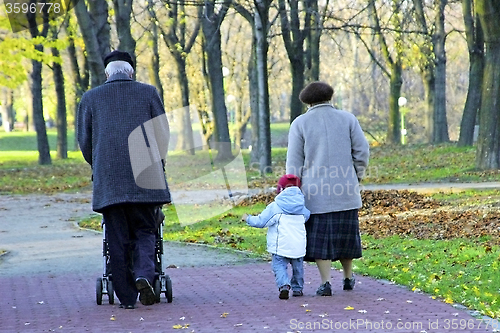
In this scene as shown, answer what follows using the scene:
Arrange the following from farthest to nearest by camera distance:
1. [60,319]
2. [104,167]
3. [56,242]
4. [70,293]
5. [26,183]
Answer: [26,183]
[56,242]
[70,293]
[104,167]
[60,319]

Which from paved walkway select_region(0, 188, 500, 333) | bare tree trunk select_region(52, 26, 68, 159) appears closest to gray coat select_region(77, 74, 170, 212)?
paved walkway select_region(0, 188, 500, 333)

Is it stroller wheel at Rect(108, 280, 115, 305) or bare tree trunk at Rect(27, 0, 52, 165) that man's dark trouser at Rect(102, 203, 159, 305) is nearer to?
stroller wheel at Rect(108, 280, 115, 305)

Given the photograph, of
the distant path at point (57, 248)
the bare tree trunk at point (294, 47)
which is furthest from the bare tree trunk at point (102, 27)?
the bare tree trunk at point (294, 47)

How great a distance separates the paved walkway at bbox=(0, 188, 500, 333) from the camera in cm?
600

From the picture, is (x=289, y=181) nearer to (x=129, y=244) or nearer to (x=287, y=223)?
(x=287, y=223)

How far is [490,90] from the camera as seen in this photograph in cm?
1986

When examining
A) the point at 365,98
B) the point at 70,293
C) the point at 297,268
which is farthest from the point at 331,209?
the point at 365,98

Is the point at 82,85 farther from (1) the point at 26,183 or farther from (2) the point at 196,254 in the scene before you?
(2) the point at 196,254

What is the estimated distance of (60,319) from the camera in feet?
21.4

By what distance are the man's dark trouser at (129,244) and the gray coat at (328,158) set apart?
53.0 inches

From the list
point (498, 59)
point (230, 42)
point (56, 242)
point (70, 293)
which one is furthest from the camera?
point (230, 42)

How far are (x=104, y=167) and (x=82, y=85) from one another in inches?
1312

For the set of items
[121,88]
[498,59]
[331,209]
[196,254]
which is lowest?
[196,254]

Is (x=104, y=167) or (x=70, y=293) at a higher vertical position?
(x=104, y=167)
